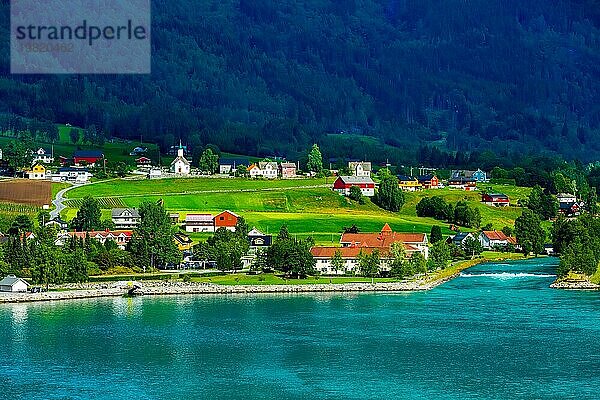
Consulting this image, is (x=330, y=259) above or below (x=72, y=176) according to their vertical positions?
below

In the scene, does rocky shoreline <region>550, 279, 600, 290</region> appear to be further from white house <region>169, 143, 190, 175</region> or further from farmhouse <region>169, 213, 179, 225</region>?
white house <region>169, 143, 190, 175</region>

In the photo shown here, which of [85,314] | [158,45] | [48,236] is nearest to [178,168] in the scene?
[48,236]

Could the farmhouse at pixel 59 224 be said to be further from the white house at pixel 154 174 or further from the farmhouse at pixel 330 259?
the white house at pixel 154 174

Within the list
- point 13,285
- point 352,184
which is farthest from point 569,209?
point 13,285

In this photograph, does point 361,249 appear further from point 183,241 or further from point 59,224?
point 59,224

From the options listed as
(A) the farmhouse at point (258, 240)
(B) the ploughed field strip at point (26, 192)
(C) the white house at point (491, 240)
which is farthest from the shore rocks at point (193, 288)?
(B) the ploughed field strip at point (26, 192)

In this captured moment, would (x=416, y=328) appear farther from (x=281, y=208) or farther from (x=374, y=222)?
(x=281, y=208)
